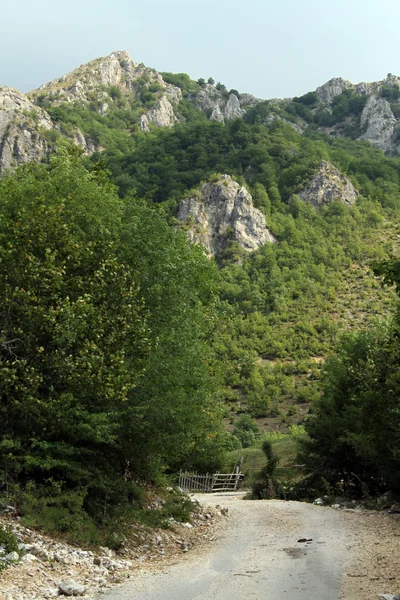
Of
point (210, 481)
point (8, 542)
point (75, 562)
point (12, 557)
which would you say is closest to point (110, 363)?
point (75, 562)

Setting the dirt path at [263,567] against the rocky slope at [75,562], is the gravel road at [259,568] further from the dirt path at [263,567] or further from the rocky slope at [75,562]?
the rocky slope at [75,562]

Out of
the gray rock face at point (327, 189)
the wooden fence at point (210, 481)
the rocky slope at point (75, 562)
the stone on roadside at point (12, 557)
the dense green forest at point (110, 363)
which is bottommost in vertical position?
the wooden fence at point (210, 481)

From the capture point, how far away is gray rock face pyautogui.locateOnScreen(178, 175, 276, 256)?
4550 inches

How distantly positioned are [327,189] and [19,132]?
7586cm

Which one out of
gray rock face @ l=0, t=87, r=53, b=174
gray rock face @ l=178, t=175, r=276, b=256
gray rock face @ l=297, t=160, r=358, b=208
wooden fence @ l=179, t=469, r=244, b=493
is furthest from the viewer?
gray rock face @ l=0, t=87, r=53, b=174

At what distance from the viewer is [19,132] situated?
14288 centimetres

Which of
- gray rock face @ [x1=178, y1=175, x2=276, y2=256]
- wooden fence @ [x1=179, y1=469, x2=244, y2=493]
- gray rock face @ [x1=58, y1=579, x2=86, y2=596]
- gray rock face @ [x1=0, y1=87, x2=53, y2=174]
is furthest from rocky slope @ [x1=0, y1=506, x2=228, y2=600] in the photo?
gray rock face @ [x1=0, y1=87, x2=53, y2=174]

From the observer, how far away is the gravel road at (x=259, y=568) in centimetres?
959

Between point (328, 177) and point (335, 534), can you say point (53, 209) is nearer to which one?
point (335, 534)

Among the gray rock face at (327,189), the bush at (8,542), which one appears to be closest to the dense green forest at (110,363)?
the bush at (8,542)

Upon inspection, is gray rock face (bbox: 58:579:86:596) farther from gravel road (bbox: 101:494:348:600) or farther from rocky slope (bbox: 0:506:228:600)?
gravel road (bbox: 101:494:348:600)

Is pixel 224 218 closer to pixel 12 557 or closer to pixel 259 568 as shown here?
pixel 259 568

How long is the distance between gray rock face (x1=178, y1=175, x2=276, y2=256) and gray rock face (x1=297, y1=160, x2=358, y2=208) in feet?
49.8

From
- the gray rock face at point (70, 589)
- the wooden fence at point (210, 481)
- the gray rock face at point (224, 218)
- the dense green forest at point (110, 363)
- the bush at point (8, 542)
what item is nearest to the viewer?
the gray rock face at point (70, 589)
